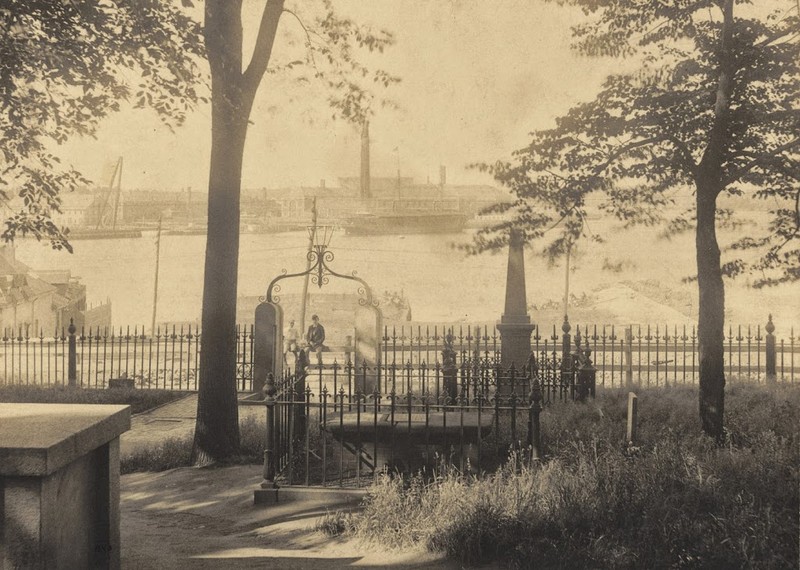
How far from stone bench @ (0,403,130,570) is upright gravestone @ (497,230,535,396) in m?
9.41

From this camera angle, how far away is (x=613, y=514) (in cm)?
562

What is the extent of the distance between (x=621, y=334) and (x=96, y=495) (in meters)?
22.0

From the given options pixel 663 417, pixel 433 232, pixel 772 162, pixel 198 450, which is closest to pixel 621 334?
pixel 433 232

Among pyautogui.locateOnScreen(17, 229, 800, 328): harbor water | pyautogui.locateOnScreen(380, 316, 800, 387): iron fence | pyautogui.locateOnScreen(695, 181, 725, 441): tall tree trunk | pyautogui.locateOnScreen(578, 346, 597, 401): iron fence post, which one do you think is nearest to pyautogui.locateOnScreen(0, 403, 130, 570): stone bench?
pyautogui.locateOnScreen(380, 316, 800, 387): iron fence

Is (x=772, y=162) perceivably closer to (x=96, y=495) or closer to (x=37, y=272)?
(x=96, y=495)

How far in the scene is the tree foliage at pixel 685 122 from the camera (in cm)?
936

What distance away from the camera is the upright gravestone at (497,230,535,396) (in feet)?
43.8

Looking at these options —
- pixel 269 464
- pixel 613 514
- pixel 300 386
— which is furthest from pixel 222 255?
pixel 613 514

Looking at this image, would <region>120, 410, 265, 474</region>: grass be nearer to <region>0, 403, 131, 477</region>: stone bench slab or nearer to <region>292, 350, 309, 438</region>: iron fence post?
<region>292, 350, 309, 438</region>: iron fence post

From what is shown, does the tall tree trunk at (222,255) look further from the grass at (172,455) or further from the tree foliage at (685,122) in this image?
the tree foliage at (685,122)

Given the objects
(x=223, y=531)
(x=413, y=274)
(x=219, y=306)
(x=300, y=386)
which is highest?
(x=413, y=274)

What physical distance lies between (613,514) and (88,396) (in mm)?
10851

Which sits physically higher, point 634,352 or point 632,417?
point 632,417

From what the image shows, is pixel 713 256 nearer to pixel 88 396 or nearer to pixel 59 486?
pixel 59 486
